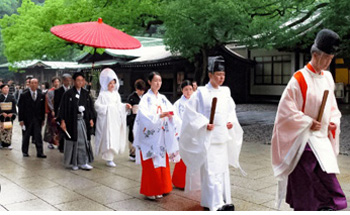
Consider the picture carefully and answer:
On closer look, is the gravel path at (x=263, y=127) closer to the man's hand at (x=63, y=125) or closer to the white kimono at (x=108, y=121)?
the white kimono at (x=108, y=121)

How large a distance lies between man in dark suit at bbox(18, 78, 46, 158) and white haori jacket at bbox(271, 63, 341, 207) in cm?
624

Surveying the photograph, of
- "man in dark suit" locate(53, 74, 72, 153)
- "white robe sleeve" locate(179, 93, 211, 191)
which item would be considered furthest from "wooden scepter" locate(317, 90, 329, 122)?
"man in dark suit" locate(53, 74, 72, 153)

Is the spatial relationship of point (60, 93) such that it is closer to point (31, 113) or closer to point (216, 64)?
point (31, 113)

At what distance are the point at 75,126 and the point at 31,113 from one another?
1.98 m

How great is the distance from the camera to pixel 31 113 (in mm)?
8695

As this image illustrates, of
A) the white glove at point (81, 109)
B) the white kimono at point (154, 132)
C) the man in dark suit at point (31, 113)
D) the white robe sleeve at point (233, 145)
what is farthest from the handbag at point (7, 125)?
the white robe sleeve at point (233, 145)

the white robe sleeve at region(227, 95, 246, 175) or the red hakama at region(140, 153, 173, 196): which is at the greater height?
the white robe sleeve at region(227, 95, 246, 175)

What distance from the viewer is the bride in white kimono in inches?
304

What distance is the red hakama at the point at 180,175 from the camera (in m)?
5.87

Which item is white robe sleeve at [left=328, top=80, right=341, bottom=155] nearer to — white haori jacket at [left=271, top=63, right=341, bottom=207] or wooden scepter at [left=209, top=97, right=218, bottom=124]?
white haori jacket at [left=271, top=63, right=341, bottom=207]

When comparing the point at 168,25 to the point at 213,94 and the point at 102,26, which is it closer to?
the point at 102,26

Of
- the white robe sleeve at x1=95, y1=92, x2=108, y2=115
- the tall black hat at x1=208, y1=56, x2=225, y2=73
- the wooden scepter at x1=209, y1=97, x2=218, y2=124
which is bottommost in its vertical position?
the white robe sleeve at x1=95, y1=92, x2=108, y2=115

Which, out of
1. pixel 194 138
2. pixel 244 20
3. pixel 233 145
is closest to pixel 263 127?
pixel 244 20

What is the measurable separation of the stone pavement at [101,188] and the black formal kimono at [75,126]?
0.29 m
